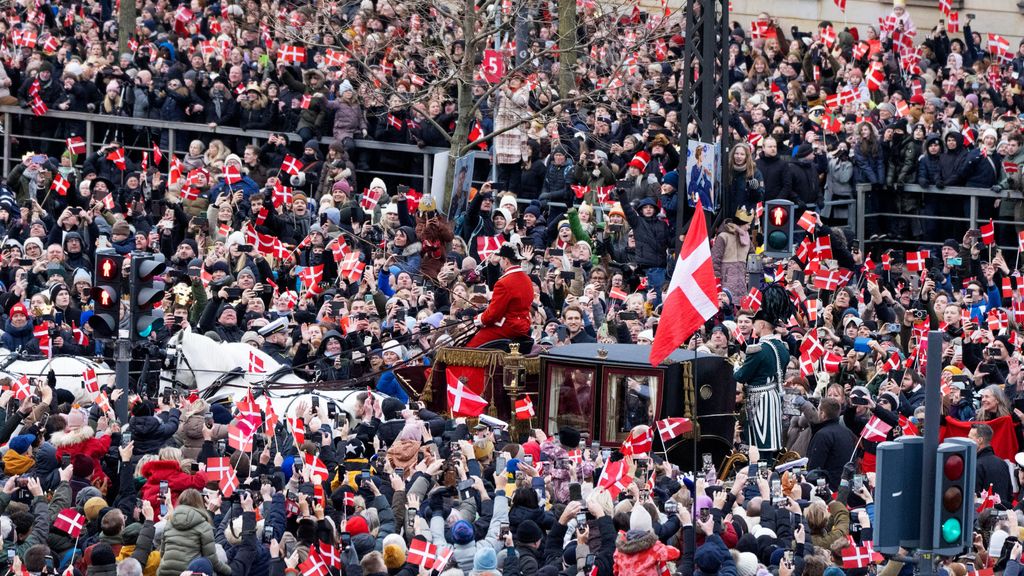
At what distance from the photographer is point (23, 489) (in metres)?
19.4

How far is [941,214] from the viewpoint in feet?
104

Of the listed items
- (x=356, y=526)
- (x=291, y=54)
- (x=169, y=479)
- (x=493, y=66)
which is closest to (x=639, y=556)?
(x=356, y=526)

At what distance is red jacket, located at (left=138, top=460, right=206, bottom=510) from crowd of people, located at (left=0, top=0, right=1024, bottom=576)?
4 cm

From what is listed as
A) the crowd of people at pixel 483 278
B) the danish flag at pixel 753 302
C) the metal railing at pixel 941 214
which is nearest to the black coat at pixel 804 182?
the crowd of people at pixel 483 278

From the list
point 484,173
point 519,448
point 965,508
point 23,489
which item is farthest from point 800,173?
point 965,508

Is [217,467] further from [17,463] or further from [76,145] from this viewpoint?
[76,145]

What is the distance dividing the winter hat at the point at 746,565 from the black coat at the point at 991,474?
3.40 meters

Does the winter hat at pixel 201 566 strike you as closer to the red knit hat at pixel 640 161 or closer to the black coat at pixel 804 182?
the black coat at pixel 804 182

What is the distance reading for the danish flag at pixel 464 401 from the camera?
21891 mm

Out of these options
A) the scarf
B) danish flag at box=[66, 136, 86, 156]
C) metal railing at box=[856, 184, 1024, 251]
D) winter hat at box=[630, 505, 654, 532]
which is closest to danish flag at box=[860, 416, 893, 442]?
winter hat at box=[630, 505, 654, 532]

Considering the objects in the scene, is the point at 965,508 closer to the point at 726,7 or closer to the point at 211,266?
the point at 726,7

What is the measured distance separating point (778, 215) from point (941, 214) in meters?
5.77

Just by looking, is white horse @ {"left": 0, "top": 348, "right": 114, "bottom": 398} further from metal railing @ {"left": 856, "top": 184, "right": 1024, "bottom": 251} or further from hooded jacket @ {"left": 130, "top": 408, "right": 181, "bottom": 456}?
metal railing @ {"left": 856, "top": 184, "right": 1024, "bottom": 251}

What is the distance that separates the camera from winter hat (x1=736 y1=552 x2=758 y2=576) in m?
16.7
